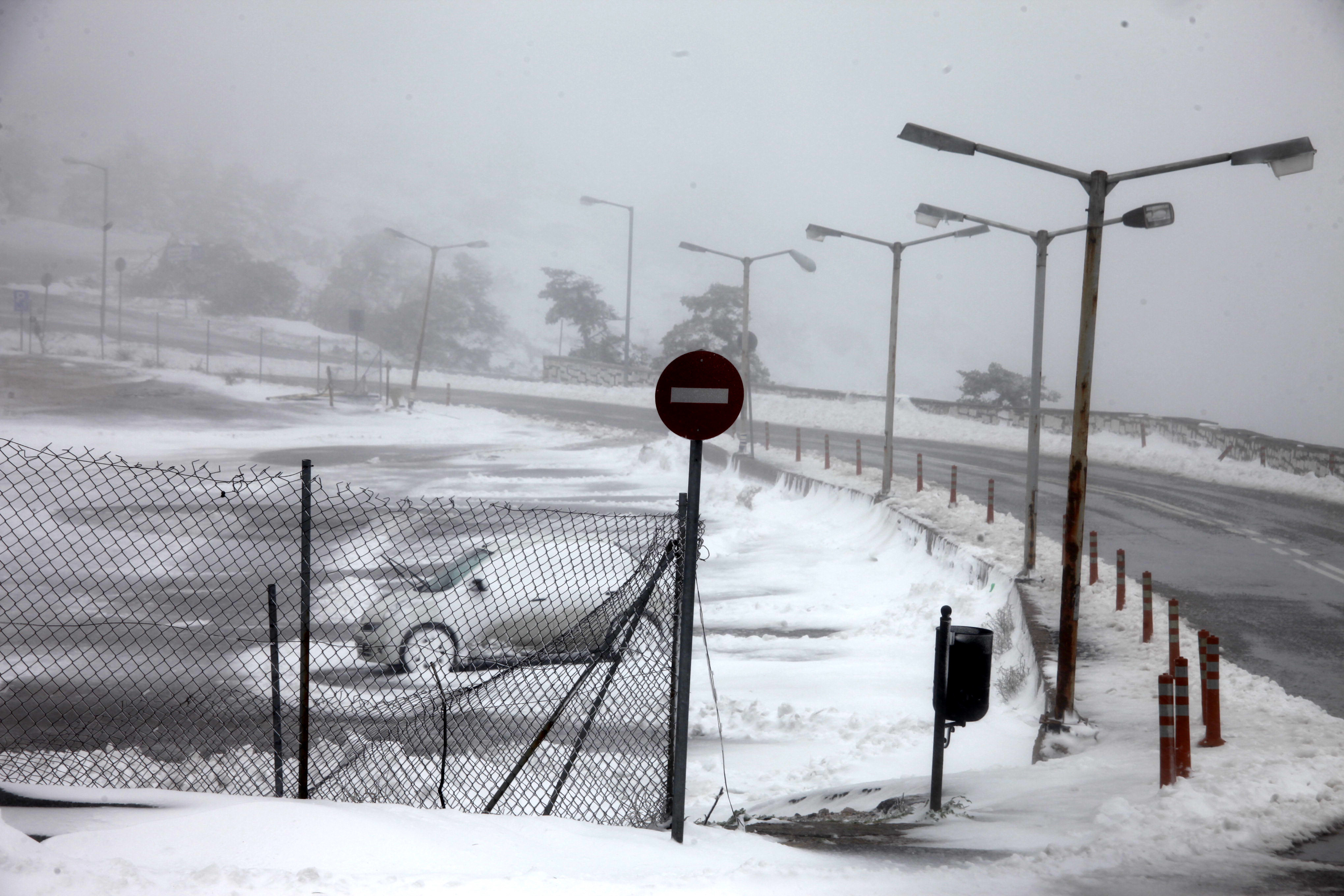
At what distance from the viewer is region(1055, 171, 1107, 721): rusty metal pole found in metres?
7.42

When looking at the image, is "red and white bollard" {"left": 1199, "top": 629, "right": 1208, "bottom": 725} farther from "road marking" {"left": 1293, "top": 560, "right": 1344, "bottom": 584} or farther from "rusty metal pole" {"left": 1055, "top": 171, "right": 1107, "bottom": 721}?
"road marking" {"left": 1293, "top": 560, "right": 1344, "bottom": 584}

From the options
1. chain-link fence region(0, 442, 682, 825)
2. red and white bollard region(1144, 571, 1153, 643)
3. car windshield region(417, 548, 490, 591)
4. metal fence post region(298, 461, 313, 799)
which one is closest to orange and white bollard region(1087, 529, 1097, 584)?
red and white bollard region(1144, 571, 1153, 643)

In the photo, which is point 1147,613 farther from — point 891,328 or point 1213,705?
point 891,328

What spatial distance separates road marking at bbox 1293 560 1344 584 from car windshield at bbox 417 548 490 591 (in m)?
11.2

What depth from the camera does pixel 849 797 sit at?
6.77 metres

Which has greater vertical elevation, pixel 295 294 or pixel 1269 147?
pixel 295 294

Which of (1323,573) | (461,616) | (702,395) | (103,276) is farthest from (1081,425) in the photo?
(103,276)

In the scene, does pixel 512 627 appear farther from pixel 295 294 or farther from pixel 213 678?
pixel 295 294

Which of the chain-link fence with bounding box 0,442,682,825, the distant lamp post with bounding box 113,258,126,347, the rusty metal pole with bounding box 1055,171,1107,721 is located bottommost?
the chain-link fence with bounding box 0,442,682,825

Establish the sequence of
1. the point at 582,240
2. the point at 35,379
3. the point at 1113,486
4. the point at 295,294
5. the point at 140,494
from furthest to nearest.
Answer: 1. the point at 582,240
2. the point at 295,294
3. the point at 35,379
4. the point at 1113,486
5. the point at 140,494

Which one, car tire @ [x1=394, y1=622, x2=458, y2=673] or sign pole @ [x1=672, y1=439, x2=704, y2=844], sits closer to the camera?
sign pole @ [x1=672, y1=439, x2=704, y2=844]

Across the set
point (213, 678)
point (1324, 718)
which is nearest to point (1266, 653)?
point (1324, 718)

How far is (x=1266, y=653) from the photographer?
9328 millimetres

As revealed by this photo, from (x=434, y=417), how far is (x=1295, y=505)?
30.4 metres
